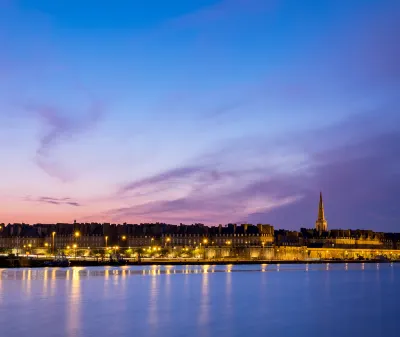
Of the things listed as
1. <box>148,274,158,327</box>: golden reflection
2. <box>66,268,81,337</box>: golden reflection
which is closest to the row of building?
<box>148,274,158,327</box>: golden reflection

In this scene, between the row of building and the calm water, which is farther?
the row of building

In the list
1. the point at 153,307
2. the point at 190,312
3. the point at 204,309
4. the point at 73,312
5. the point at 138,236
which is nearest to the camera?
the point at 73,312

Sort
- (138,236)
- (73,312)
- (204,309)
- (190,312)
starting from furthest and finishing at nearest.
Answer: (138,236), (204,309), (190,312), (73,312)

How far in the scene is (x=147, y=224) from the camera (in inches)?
7234

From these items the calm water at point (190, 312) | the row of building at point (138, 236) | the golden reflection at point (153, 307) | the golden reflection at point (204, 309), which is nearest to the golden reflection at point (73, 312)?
the calm water at point (190, 312)

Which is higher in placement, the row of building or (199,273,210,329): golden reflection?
the row of building

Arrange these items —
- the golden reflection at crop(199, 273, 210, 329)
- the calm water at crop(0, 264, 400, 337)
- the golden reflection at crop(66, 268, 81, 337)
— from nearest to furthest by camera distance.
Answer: the golden reflection at crop(66, 268, 81, 337) → the calm water at crop(0, 264, 400, 337) → the golden reflection at crop(199, 273, 210, 329)

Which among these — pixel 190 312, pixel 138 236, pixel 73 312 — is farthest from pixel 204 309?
pixel 138 236

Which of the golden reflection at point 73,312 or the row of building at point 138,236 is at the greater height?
the row of building at point 138,236

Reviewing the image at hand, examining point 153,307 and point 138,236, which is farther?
point 138,236

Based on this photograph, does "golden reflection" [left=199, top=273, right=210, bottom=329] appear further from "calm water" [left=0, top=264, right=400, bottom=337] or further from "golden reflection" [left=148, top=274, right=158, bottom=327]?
"golden reflection" [left=148, top=274, right=158, bottom=327]

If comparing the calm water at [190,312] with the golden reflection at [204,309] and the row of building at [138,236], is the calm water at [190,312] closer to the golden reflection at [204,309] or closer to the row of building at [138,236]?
the golden reflection at [204,309]

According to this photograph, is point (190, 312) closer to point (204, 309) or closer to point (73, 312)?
point (204, 309)

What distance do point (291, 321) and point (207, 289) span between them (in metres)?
19.3
